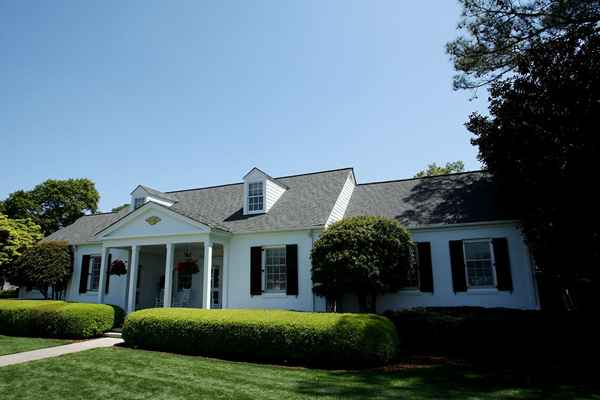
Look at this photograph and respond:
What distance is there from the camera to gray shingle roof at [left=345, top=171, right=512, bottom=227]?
547 inches

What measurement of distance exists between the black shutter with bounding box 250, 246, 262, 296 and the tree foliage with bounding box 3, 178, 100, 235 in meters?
35.8

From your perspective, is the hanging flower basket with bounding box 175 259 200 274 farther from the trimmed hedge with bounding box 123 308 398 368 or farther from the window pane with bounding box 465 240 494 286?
the window pane with bounding box 465 240 494 286

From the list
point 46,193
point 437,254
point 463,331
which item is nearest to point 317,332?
point 463,331

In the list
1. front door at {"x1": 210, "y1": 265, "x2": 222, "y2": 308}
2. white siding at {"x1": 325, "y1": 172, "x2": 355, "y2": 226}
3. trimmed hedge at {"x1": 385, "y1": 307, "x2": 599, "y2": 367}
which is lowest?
trimmed hedge at {"x1": 385, "y1": 307, "x2": 599, "y2": 367}

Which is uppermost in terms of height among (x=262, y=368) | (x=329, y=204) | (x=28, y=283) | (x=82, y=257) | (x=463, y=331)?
(x=329, y=204)

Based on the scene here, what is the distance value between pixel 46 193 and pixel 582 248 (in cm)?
4843

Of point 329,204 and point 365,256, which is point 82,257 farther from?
point 365,256

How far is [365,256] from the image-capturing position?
40.3ft

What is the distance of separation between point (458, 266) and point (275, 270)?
7060 millimetres

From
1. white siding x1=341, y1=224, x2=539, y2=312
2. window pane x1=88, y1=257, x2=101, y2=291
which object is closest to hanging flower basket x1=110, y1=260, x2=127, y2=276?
window pane x1=88, y1=257, x2=101, y2=291

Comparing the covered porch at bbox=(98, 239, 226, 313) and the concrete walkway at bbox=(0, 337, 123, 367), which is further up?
the covered porch at bbox=(98, 239, 226, 313)

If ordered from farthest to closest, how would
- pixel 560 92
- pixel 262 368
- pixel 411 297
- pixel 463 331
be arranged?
1. pixel 411 297
2. pixel 560 92
3. pixel 463 331
4. pixel 262 368

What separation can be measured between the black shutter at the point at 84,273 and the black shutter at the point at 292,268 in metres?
11.8

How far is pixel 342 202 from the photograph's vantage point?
55.9ft
